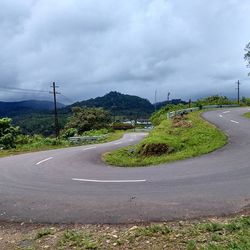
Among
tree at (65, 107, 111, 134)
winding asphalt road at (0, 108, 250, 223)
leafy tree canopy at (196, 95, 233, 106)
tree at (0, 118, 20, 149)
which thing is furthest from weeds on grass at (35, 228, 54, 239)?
tree at (65, 107, 111, 134)

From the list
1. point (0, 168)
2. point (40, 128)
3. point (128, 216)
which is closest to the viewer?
point (128, 216)

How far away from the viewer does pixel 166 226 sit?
7.64m

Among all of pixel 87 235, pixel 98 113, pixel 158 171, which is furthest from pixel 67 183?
pixel 98 113

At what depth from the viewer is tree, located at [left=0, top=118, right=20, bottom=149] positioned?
38469 millimetres

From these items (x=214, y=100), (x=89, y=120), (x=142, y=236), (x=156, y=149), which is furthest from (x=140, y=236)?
(x=89, y=120)

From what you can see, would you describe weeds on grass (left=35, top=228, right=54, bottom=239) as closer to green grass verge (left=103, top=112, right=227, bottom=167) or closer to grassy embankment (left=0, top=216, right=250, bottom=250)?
grassy embankment (left=0, top=216, right=250, bottom=250)

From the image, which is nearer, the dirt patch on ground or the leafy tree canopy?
the dirt patch on ground

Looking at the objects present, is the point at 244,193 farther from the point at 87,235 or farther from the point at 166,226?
the point at 87,235

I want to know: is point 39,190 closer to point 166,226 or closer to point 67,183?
point 67,183

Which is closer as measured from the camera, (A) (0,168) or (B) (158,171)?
(B) (158,171)

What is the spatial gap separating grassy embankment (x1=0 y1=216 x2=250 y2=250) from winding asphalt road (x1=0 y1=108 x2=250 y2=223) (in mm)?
580

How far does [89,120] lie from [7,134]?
51.6 metres

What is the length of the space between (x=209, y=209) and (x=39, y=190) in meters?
5.80

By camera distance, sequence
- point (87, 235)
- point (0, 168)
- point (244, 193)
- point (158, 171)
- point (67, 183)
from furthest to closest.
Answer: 1. point (0, 168)
2. point (158, 171)
3. point (67, 183)
4. point (244, 193)
5. point (87, 235)
